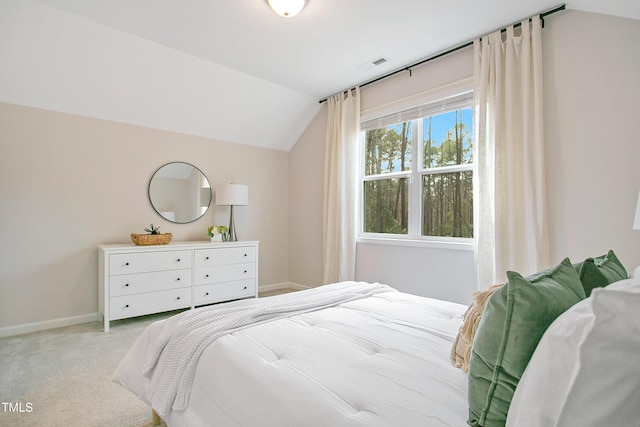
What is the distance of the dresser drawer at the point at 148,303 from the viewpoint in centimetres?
302

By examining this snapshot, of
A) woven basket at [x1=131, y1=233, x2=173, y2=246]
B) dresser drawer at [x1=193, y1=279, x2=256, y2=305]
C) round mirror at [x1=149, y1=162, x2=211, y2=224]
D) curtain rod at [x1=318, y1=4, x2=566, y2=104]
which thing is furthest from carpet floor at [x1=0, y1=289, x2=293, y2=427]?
curtain rod at [x1=318, y1=4, x2=566, y2=104]

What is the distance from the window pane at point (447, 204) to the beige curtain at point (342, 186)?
848 mm

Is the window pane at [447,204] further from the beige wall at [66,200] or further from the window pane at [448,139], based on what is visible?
the beige wall at [66,200]

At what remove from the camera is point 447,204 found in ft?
10.4

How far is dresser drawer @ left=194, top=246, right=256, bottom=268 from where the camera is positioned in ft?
11.6

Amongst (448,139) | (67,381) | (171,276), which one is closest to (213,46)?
(171,276)

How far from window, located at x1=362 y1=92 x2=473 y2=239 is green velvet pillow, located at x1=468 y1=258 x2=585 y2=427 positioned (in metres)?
2.43

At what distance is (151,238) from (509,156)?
3414 mm

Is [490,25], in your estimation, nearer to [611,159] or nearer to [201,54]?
[611,159]

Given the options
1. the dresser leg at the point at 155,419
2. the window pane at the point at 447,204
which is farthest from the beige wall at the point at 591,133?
the dresser leg at the point at 155,419

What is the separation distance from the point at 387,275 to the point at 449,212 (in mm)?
967

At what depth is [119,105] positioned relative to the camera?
3.33 m

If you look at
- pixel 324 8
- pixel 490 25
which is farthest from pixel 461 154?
pixel 324 8

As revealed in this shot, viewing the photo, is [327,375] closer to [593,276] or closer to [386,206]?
[593,276]
